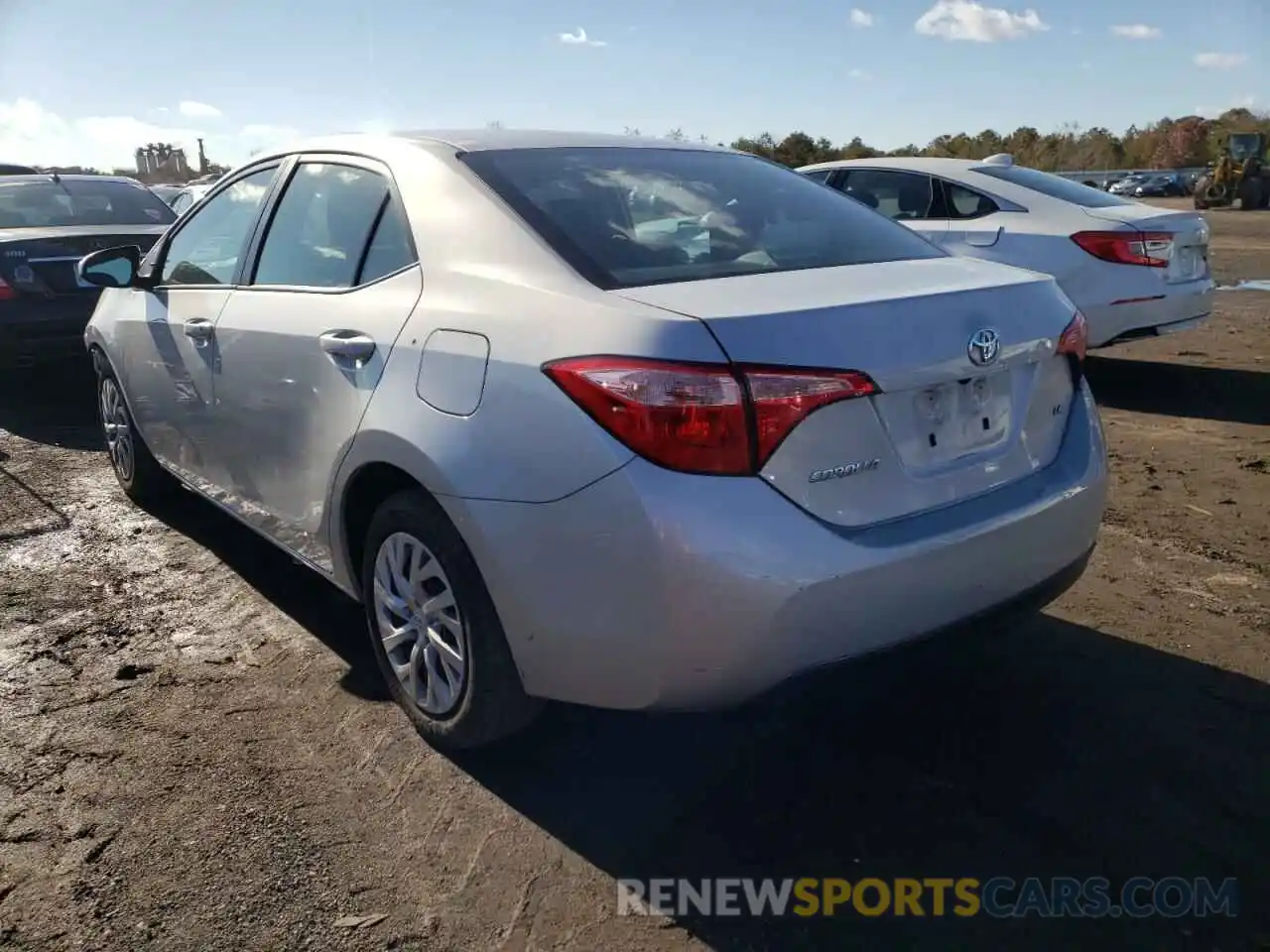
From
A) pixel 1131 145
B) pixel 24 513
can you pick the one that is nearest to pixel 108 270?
pixel 24 513

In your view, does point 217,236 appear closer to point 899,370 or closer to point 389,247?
point 389,247

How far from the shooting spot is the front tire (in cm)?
262

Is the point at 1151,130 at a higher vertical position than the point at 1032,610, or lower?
higher

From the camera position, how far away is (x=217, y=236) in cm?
418

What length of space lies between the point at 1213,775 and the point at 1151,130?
280 ft

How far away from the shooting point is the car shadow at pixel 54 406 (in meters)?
6.99

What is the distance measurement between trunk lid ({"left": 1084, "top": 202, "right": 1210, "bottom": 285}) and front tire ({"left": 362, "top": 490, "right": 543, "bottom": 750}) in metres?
5.68

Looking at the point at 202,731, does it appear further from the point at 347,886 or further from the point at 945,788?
the point at 945,788

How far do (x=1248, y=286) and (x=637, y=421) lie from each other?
44.2 feet

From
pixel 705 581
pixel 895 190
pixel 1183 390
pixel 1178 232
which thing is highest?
pixel 895 190

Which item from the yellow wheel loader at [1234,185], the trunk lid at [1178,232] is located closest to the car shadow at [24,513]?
the trunk lid at [1178,232]

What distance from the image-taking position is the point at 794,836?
2.51 m

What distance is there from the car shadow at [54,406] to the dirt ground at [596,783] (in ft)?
10.3

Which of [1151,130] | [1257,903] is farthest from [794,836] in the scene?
[1151,130]
